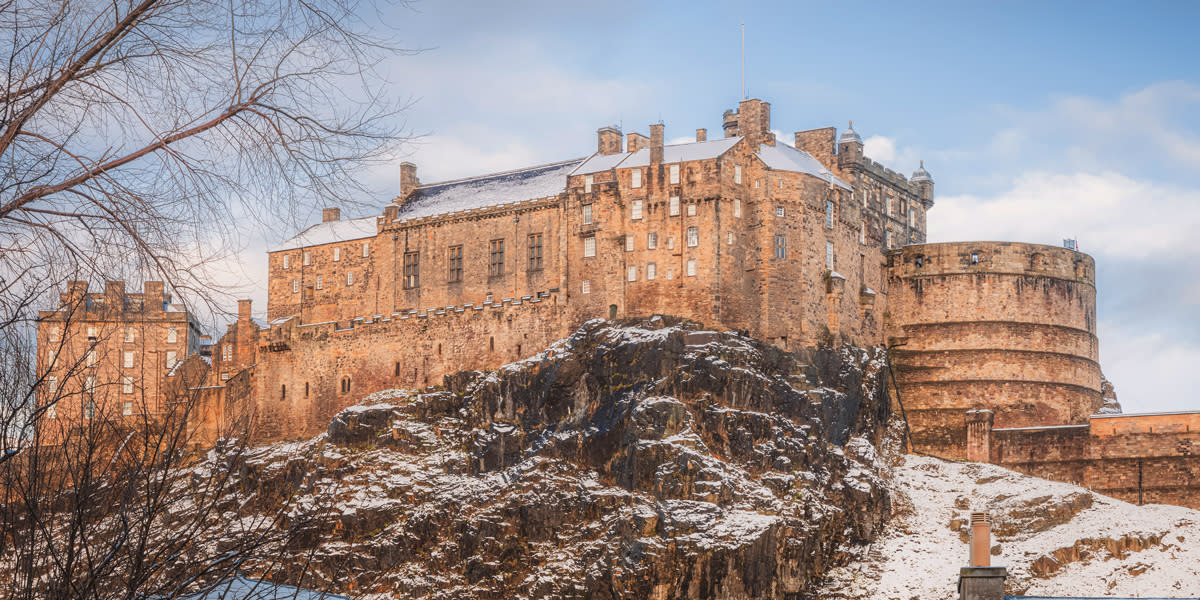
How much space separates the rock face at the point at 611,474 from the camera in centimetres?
6206

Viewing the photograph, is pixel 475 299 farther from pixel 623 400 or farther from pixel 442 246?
pixel 623 400

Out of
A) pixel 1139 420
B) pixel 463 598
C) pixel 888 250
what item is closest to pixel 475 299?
pixel 463 598

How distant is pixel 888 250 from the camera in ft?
266

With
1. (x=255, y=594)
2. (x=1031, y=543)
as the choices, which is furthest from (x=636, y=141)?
(x=255, y=594)

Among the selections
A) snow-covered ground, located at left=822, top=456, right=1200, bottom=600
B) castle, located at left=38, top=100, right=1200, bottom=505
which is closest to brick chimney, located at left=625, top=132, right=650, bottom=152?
castle, located at left=38, top=100, right=1200, bottom=505

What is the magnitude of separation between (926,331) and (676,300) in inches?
670

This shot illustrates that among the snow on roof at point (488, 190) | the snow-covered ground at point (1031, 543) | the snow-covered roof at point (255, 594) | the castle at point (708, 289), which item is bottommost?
the snow-covered ground at point (1031, 543)

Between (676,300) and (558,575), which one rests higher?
(676,300)

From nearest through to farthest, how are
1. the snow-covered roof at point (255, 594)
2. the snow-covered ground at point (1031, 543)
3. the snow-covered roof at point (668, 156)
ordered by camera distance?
the snow-covered roof at point (255, 594) < the snow-covered ground at point (1031, 543) < the snow-covered roof at point (668, 156)

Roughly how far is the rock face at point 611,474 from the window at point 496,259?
656 cm

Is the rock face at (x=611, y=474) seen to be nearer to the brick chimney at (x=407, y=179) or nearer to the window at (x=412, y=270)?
the window at (x=412, y=270)

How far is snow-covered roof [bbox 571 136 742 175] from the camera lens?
73125mm

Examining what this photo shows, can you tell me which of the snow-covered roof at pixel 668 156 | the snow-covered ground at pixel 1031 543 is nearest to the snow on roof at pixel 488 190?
the snow-covered roof at pixel 668 156

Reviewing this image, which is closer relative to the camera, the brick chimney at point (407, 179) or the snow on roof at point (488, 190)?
the snow on roof at point (488, 190)
